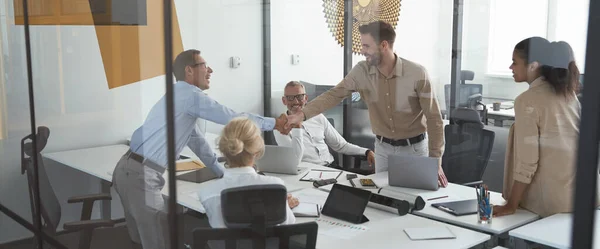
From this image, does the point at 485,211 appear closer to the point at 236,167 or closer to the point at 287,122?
the point at 236,167

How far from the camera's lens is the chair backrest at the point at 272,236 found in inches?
101

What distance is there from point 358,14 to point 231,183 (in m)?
2.62

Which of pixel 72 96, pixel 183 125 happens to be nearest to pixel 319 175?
pixel 183 125

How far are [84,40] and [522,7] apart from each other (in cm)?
276

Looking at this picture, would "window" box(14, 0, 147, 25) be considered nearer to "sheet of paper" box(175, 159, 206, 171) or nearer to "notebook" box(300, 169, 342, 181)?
"sheet of paper" box(175, 159, 206, 171)

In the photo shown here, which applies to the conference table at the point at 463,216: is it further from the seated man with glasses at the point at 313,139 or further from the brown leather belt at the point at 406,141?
the seated man with glasses at the point at 313,139

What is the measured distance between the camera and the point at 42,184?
423 centimetres

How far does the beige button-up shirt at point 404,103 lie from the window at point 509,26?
54 cm

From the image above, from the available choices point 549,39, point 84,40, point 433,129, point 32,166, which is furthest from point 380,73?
point 32,166

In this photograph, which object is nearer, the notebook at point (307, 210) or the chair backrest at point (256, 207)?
the chair backrest at point (256, 207)

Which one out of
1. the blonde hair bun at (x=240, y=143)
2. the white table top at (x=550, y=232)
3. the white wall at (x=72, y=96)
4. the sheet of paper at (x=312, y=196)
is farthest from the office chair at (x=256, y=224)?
the white table top at (x=550, y=232)

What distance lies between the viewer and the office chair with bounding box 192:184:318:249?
2.59m

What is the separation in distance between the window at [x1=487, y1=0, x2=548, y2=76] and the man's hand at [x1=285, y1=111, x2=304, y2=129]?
142cm

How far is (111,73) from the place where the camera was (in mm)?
3914
